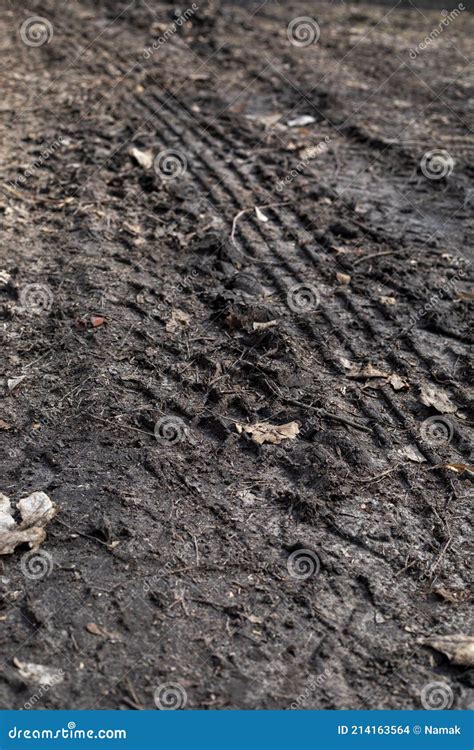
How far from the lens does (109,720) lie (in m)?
3.59

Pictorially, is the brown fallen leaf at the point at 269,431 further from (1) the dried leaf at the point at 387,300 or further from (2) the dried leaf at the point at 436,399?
(1) the dried leaf at the point at 387,300

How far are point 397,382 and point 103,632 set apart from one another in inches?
99.6

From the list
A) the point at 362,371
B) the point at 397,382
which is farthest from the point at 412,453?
the point at 362,371

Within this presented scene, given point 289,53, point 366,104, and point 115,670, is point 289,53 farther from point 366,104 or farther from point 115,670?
point 115,670

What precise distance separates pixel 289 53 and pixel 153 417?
23.6 ft

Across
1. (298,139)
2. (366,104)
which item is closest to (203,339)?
(298,139)

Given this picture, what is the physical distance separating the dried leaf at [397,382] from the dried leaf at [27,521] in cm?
224

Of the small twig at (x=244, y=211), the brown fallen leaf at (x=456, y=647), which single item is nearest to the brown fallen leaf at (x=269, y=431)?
the brown fallen leaf at (x=456, y=647)

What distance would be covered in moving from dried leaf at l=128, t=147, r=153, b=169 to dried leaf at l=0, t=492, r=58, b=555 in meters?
4.27

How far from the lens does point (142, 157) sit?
8.03m

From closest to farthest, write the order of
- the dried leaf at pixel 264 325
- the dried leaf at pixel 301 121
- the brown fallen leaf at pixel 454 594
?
the brown fallen leaf at pixel 454 594, the dried leaf at pixel 264 325, the dried leaf at pixel 301 121

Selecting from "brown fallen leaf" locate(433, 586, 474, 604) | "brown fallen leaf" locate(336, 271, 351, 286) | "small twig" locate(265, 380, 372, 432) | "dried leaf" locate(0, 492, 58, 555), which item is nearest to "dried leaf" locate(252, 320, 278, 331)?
"small twig" locate(265, 380, 372, 432)

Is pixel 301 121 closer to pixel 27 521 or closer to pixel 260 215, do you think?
pixel 260 215

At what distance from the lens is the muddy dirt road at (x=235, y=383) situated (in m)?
3.88
